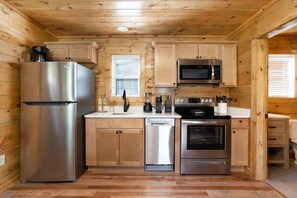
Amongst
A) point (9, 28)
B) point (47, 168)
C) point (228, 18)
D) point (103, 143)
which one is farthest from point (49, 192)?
point (228, 18)

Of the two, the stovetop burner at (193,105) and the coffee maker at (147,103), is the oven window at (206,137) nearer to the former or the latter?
the stovetop burner at (193,105)

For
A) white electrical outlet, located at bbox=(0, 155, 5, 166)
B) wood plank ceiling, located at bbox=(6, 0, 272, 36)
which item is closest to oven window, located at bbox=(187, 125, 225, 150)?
wood plank ceiling, located at bbox=(6, 0, 272, 36)

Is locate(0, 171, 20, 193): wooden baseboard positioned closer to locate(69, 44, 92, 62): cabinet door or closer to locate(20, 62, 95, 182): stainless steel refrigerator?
locate(20, 62, 95, 182): stainless steel refrigerator

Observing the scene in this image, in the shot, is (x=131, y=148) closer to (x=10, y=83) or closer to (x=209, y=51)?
(x=10, y=83)

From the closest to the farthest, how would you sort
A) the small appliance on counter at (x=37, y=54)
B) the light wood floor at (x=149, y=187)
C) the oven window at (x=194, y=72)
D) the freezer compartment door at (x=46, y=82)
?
the light wood floor at (x=149, y=187) < the freezer compartment door at (x=46, y=82) < the small appliance on counter at (x=37, y=54) < the oven window at (x=194, y=72)

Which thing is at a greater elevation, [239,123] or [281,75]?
[281,75]

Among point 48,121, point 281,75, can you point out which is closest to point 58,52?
point 48,121

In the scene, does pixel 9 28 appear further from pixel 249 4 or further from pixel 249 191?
pixel 249 191

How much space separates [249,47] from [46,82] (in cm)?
302

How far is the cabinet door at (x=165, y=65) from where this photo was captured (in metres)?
3.49

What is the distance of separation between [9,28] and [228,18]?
122 inches

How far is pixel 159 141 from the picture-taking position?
121 inches

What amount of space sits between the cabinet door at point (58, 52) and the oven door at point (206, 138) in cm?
228

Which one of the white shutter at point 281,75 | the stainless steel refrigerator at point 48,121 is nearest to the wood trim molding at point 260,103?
the white shutter at point 281,75
